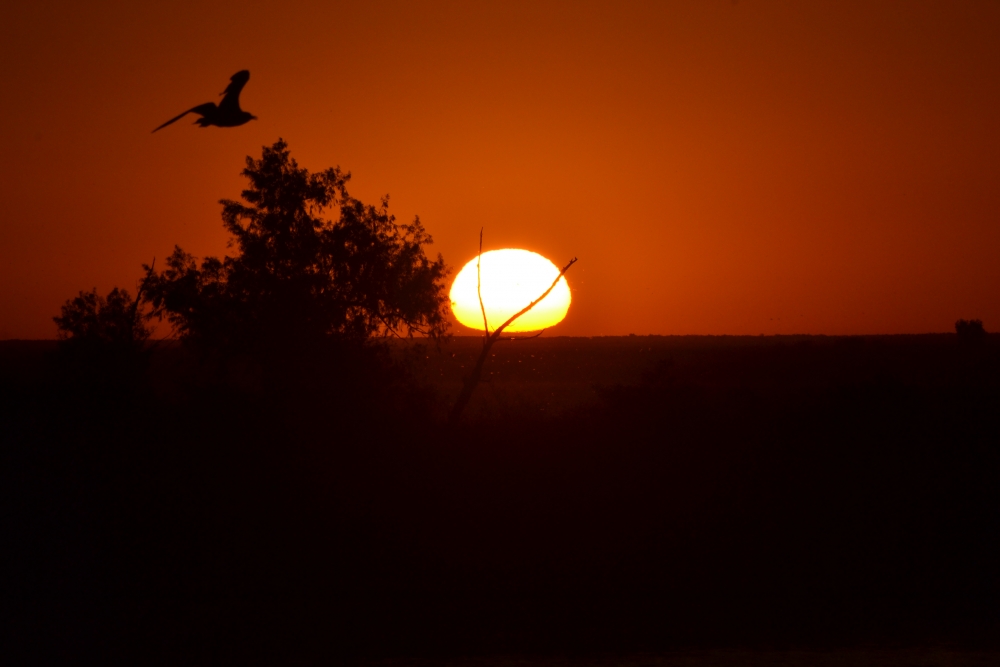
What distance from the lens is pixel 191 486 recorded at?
16.3 m

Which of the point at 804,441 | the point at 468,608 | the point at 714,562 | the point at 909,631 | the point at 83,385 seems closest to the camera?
the point at 909,631

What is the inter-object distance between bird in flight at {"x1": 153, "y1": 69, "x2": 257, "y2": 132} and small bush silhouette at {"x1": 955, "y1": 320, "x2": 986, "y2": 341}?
7360 cm

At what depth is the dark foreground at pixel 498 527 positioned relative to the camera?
39.8 ft

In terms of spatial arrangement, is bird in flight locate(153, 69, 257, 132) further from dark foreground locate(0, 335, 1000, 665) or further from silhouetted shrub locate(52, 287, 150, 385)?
silhouetted shrub locate(52, 287, 150, 385)

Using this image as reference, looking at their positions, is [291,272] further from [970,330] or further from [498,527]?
[970,330]

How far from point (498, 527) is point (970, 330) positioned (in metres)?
72.5

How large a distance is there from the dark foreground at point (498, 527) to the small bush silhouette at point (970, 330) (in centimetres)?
5926

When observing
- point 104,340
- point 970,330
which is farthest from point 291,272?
point 970,330

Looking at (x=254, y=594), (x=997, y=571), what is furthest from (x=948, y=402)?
(x=254, y=594)

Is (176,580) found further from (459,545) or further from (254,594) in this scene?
(459,545)

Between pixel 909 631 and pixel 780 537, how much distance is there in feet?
13.2

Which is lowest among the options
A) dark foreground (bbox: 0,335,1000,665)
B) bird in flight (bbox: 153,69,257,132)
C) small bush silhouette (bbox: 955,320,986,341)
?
dark foreground (bbox: 0,335,1000,665)

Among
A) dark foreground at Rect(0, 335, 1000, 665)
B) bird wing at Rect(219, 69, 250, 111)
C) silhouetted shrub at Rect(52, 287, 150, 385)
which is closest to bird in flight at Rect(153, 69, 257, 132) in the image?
bird wing at Rect(219, 69, 250, 111)

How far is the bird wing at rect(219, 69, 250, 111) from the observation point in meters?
11.6
